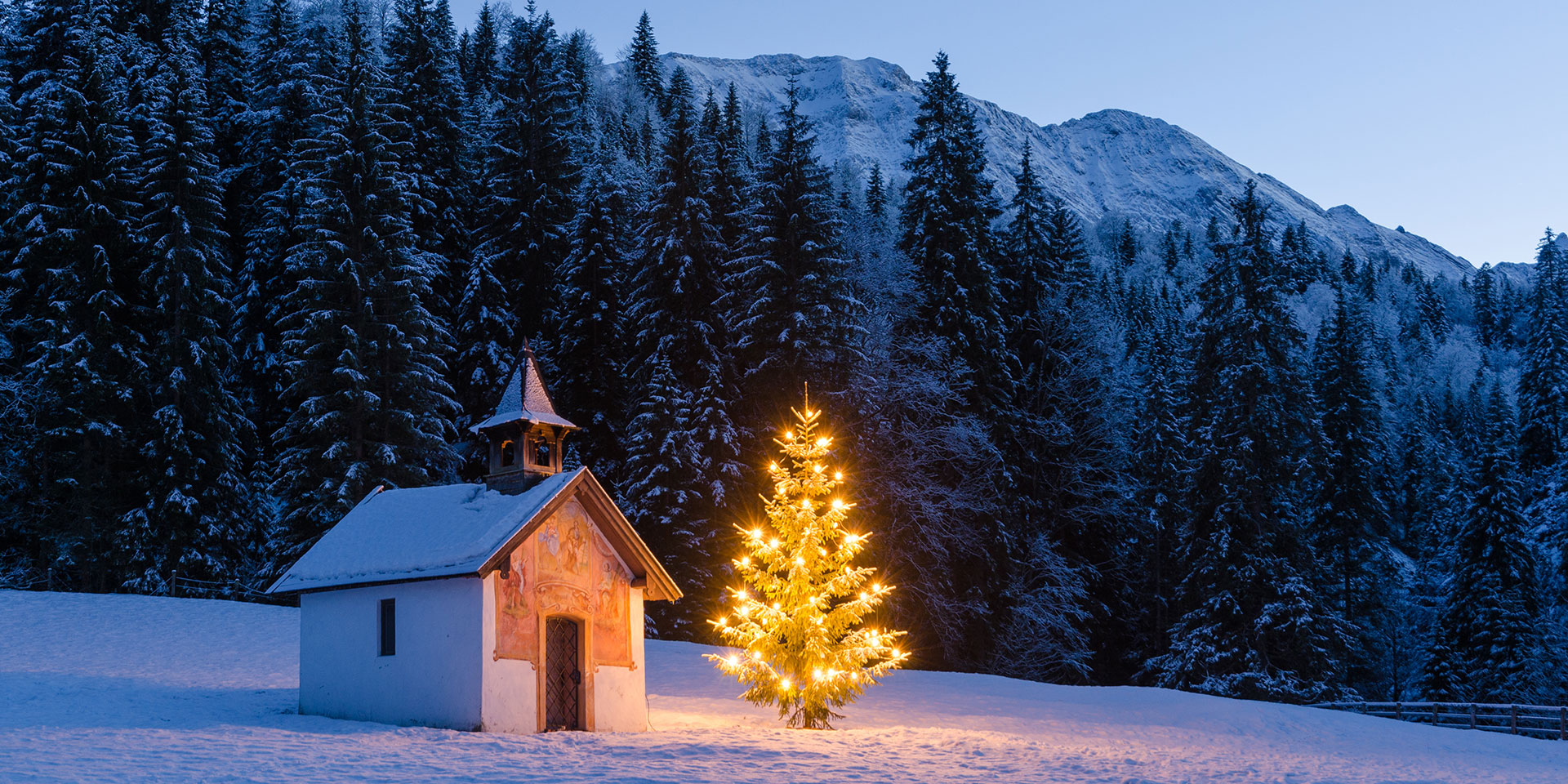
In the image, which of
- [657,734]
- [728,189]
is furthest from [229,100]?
[657,734]

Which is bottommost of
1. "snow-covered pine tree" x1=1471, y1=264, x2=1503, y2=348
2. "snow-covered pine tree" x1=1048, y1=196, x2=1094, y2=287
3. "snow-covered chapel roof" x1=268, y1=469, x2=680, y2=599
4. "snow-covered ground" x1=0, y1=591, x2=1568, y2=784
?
"snow-covered ground" x1=0, y1=591, x2=1568, y2=784

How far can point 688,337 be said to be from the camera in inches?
1567

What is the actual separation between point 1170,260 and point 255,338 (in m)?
156

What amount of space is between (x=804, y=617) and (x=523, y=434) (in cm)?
662

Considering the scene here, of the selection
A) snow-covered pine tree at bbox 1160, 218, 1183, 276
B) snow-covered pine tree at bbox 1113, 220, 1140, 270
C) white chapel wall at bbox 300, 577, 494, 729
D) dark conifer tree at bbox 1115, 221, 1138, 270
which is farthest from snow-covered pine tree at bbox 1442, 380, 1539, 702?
snow-covered pine tree at bbox 1160, 218, 1183, 276

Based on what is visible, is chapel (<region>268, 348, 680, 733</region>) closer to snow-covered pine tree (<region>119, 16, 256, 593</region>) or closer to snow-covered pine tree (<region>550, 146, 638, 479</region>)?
snow-covered pine tree (<region>119, 16, 256, 593</region>)

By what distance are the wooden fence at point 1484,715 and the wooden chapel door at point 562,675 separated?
23666mm

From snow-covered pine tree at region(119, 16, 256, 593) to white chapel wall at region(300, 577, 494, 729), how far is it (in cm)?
1623

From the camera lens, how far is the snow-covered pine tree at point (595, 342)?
42.3 m

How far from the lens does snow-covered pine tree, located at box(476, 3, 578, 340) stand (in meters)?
45.9

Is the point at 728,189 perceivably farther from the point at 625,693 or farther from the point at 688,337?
the point at 625,693

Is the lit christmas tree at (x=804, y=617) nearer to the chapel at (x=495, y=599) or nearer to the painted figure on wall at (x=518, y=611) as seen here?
the chapel at (x=495, y=599)

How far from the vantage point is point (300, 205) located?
4209 cm

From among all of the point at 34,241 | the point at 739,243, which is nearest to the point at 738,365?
the point at 739,243
